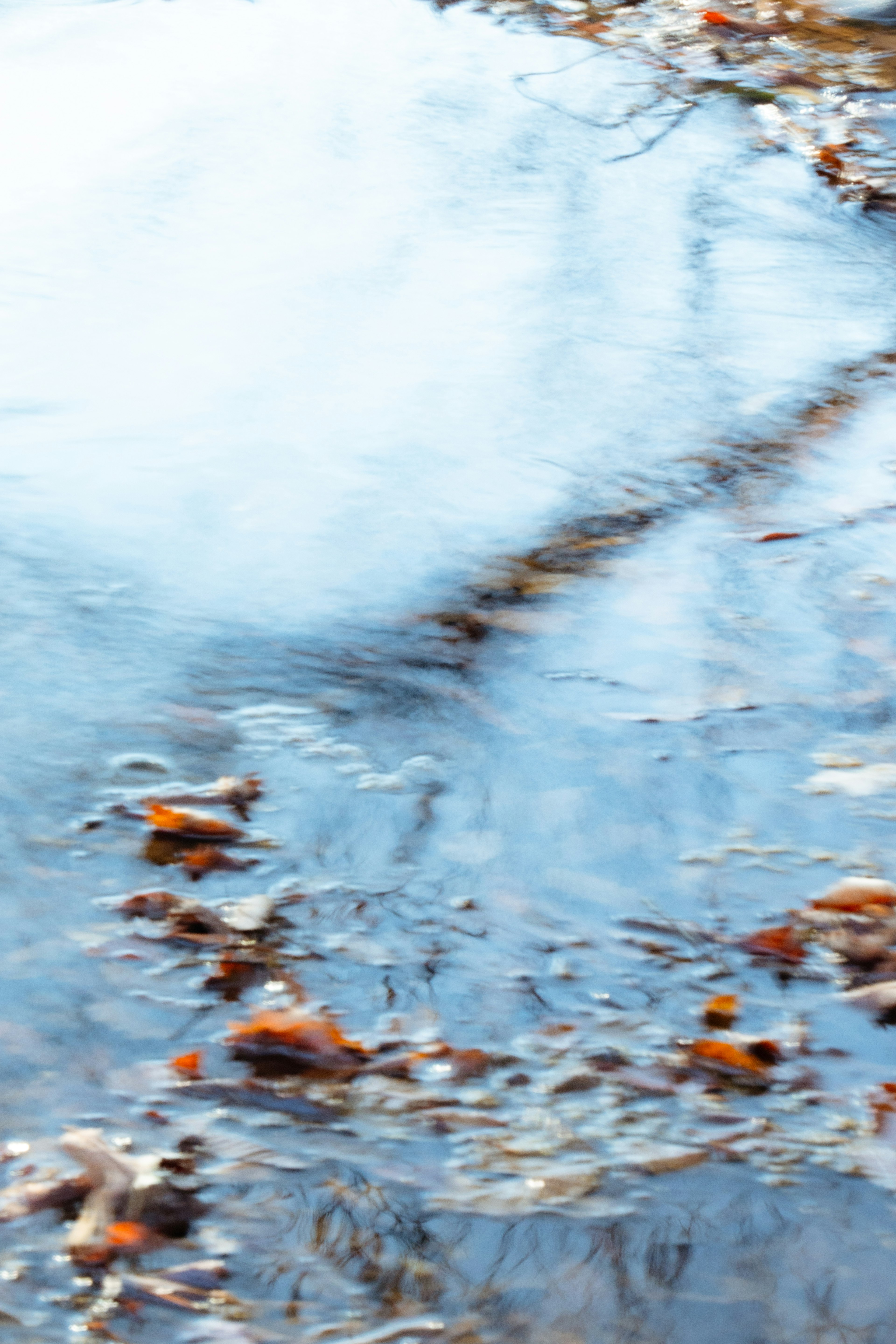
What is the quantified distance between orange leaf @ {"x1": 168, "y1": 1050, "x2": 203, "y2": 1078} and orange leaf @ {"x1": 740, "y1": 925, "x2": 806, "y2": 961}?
76 cm

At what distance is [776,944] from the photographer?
1542 mm

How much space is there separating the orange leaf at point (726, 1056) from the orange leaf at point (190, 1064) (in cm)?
63

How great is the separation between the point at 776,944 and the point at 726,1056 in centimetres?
21

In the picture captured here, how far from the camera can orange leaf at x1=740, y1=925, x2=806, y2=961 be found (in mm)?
1527

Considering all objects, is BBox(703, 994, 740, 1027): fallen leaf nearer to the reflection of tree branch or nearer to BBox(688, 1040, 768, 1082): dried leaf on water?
BBox(688, 1040, 768, 1082): dried leaf on water

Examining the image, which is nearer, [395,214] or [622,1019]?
[622,1019]

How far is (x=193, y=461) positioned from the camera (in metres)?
2.52

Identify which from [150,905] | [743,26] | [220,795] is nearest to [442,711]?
[220,795]

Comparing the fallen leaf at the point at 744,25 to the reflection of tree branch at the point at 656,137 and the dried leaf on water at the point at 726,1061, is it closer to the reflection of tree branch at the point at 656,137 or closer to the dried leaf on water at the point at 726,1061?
the reflection of tree branch at the point at 656,137

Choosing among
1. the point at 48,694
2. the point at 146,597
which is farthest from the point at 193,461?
the point at 48,694

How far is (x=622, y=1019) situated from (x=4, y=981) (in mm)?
824

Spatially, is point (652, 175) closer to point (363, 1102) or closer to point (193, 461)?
point (193, 461)

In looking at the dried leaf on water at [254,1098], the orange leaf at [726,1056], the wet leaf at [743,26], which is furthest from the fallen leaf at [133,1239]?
the wet leaf at [743,26]

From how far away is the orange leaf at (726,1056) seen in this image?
1.39 metres
